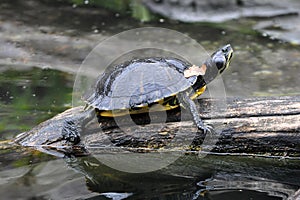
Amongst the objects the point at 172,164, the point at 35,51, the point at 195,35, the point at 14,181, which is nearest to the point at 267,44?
the point at 195,35

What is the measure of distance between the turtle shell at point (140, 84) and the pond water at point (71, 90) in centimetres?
44

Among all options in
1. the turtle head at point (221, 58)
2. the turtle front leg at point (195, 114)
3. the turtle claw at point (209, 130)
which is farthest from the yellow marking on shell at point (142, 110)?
the turtle head at point (221, 58)

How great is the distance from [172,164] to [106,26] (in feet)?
12.4

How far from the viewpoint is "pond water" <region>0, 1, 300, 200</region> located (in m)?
3.07

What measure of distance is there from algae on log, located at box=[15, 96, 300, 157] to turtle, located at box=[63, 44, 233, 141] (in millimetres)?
78

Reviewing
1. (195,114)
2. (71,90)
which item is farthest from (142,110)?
(71,90)

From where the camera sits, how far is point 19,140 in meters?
3.60

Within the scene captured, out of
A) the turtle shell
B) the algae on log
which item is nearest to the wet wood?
the algae on log

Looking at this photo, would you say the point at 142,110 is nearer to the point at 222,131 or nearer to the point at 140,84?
the point at 140,84

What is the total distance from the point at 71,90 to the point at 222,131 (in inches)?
80.6

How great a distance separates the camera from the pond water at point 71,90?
121 inches

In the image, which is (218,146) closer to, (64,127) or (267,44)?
(64,127)

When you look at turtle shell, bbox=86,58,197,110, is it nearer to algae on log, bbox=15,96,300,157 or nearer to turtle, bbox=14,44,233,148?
turtle, bbox=14,44,233,148

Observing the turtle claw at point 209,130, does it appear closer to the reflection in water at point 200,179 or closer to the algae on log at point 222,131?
the algae on log at point 222,131
